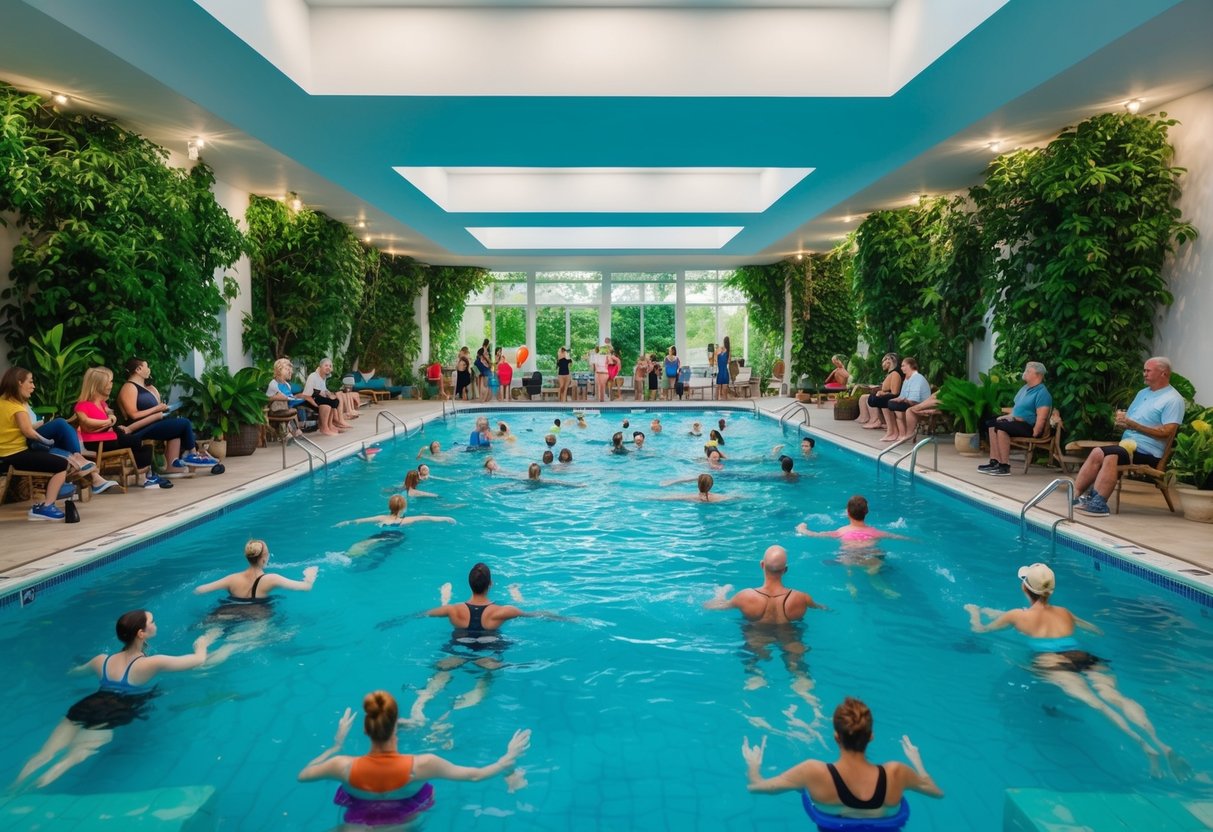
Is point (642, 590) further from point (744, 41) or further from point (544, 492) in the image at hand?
point (744, 41)

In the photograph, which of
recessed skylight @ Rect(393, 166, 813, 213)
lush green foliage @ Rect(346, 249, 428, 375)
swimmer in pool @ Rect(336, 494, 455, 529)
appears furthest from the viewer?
lush green foliage @ Rect(346, 249, 428, 375)

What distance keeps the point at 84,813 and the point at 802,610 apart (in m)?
3.72

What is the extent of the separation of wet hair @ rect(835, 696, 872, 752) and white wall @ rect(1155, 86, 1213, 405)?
6811 mm

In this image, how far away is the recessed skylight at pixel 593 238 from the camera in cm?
1944

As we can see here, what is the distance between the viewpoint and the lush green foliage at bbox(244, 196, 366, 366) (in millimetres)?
13953

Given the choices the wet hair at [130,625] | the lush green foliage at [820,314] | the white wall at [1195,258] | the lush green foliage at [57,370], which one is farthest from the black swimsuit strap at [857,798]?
the lush green foliage at [820,314]

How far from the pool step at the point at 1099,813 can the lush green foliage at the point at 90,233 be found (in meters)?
8.28

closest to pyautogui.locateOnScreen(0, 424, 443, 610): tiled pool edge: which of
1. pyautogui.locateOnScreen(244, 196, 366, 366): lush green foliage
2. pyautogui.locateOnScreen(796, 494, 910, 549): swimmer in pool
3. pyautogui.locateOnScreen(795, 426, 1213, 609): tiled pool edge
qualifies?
pyautogui.locateOnScreen(796, 494, 910, 549): swimmer in pool

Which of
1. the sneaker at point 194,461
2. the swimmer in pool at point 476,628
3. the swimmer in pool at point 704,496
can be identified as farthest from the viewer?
the sneaker at point 194,461

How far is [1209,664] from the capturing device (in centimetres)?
455

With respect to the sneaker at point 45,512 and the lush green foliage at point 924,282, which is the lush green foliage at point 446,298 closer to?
the lush green foliage at point 924,282

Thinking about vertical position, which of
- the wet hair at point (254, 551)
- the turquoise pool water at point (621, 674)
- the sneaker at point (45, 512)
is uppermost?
the wet hair at point (254, 551)

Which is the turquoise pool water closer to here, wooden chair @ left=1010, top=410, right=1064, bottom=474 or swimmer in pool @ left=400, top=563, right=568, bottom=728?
swimmer in pool @ left=400, top=563, right=568, bottom=728

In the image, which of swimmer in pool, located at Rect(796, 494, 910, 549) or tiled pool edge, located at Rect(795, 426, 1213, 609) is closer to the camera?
tiled pool edge, located at Rect(795, 426, 1213, 609)
